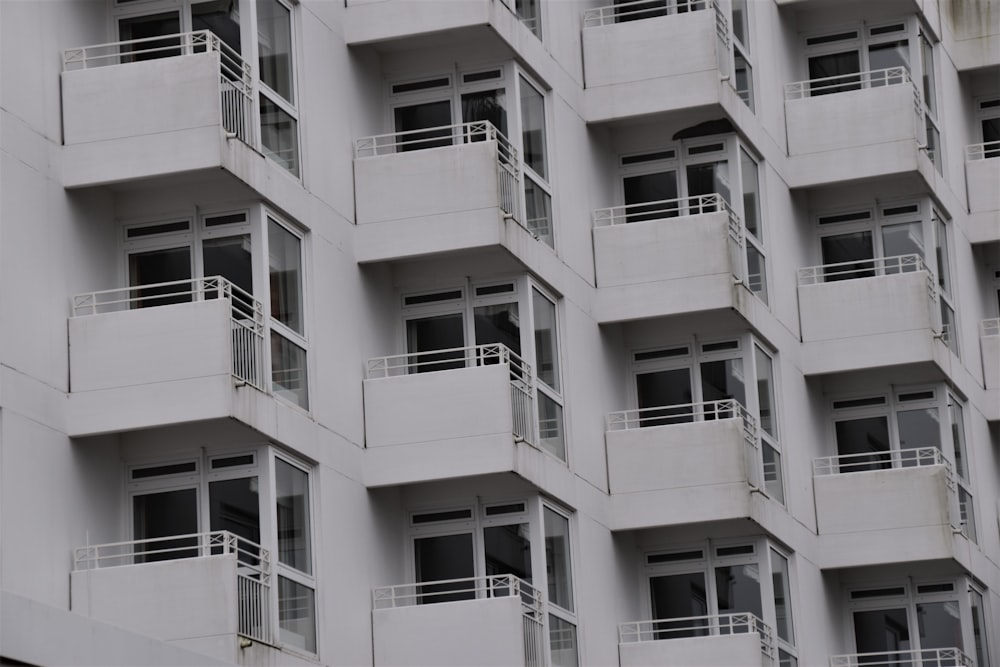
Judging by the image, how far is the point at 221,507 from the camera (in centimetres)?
2617

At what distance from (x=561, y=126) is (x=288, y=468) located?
28.0 feet

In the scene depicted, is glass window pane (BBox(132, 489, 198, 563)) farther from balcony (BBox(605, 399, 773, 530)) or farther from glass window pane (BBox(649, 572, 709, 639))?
glass window pane (BBox(649, 572, 709, 639))

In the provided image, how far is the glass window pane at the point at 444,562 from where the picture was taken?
29594mm

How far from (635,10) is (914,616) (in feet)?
33.4

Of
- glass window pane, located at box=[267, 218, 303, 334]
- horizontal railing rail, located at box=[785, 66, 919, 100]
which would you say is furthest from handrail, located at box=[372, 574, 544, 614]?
horizontal railing rail, located at box=[785, 66, 919, 100]

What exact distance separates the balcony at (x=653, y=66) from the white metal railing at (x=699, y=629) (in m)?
7.16

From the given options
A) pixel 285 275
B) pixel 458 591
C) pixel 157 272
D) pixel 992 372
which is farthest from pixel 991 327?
pixel 157 272

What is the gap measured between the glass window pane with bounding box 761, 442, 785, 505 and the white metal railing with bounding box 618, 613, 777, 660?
89.0 inches

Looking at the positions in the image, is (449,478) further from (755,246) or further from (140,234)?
(755,246)

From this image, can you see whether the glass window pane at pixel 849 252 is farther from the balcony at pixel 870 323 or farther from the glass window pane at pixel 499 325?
the glass window pane at pixel 499 325

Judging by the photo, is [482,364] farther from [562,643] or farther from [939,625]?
[939,625]

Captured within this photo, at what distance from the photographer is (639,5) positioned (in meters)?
36.6

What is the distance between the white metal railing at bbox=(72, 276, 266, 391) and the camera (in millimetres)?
25734

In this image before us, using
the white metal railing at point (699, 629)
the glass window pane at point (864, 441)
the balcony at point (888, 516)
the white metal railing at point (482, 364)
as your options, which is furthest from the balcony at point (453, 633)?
the glass window pane at point (864, 441)
